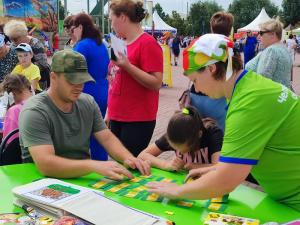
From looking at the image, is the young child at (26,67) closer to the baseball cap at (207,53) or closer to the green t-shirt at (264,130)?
the baseball cap at (207,53)

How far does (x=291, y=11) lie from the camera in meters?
43.8

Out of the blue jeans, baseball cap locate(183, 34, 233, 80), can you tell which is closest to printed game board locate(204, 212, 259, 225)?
baseball cap locate(183, 34, 233, 80)

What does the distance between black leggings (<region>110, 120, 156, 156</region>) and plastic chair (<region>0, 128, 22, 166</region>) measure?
0.84 meters

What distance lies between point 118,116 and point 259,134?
1.78 meters

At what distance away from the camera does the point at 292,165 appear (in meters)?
1.66

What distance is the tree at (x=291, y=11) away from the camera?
1705 inches

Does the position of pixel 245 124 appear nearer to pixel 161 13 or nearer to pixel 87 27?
pixel 87 27

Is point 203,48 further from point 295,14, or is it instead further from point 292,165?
point 295,14

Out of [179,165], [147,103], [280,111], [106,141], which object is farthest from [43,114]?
[280,111]

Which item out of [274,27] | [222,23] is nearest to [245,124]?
[222,23]

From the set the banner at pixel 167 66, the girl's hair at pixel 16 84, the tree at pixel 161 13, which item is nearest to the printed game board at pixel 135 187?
the girl's hair at pixel 16 84

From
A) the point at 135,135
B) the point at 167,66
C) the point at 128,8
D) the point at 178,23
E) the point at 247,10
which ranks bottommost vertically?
the point at 167,66

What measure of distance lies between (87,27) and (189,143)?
75.7 inches

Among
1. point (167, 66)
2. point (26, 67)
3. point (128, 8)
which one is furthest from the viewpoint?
point (167, 66)
